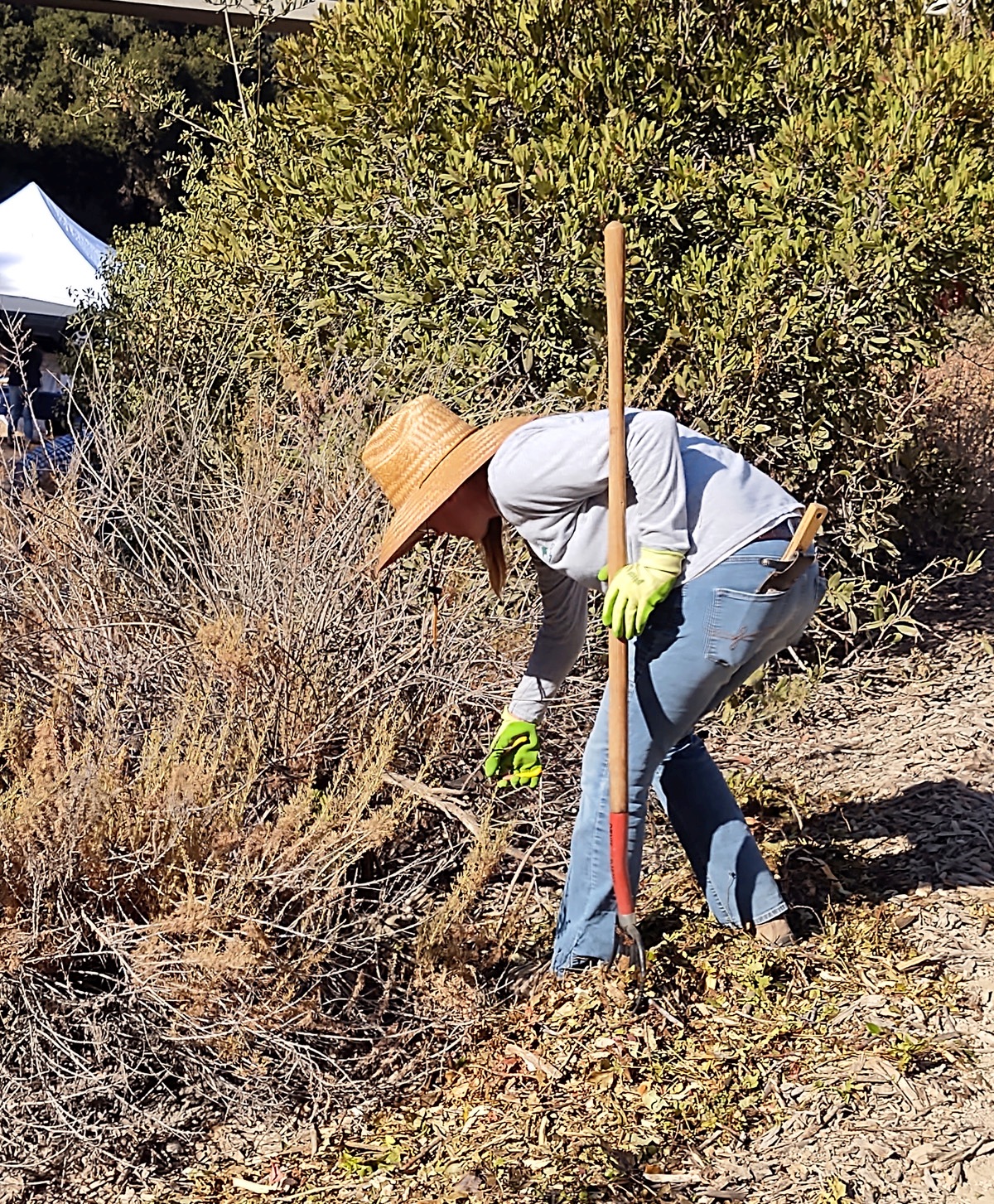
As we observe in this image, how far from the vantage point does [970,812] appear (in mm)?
3971

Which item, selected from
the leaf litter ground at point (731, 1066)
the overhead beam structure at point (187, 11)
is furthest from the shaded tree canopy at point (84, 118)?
the leaf litter ground at point (731, 1066)

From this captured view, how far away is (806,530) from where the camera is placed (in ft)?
9.22

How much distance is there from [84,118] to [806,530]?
1996 centimetres

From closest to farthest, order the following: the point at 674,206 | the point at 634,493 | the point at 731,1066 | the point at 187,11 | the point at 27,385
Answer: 1. the point at 634,493
2. the point at 731,1066
3. the point at 674,206
4. the point at 27,385
5. the point at 187,11

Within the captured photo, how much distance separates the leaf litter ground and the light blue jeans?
15cm

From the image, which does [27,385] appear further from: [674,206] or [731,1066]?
[731,1066]

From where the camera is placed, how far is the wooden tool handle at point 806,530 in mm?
2803

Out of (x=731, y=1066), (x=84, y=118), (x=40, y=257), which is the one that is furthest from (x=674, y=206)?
(x=84, y=118)

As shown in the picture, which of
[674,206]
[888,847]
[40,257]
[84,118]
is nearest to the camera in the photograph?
[888,847]

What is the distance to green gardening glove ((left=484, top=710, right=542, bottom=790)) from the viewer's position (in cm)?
334

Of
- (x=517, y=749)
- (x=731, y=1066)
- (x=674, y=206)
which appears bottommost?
(x=731, y=1066)

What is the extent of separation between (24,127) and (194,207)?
54.6 feet

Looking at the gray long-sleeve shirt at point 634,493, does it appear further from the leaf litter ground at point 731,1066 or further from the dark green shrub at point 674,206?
the dark green shrub at point 674,206

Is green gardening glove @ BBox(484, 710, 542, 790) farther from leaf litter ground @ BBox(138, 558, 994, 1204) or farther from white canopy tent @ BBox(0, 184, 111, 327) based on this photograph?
white canopy tent @ BBox(0, 184, 111, 327)
